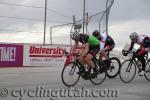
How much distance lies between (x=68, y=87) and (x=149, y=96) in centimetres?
250

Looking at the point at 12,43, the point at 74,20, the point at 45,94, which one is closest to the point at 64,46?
the point at 74,20

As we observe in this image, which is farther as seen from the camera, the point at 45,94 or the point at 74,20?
the point at 74,20

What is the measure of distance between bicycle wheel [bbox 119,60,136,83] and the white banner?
9.78m

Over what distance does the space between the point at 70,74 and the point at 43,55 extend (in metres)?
11.7

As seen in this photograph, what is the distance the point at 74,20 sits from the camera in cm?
2506

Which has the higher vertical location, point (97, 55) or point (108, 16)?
point (108, 16)

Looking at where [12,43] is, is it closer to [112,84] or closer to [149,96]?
[112,84]

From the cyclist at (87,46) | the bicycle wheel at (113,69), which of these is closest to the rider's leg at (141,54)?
the bicycle wheel at (113,69)

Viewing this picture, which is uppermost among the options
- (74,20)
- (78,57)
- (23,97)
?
(74,20)

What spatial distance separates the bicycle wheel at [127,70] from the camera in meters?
14.8

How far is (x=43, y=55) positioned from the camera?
2473 cm

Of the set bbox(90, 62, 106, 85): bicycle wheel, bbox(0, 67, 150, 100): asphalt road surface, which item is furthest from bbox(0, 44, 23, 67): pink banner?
bbox(90, 62, 106, 85): bicycle wheel

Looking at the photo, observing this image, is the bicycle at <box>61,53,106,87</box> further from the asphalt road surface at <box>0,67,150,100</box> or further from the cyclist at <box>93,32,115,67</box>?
the cyclist at <box>93,32,115,67</box>

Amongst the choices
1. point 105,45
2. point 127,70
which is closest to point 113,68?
point 127,70
